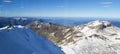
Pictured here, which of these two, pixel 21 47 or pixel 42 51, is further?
pixel 42 51

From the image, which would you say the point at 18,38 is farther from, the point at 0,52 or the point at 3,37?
the point at 0,52

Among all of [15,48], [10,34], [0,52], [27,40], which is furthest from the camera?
[27,40]

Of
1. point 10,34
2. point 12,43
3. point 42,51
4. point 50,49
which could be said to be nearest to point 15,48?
point 12,43

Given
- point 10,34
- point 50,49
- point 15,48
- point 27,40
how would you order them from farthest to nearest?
point 50,49
point 27,40
point 10,34
point 15,48

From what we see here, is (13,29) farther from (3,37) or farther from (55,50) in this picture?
(55,50)

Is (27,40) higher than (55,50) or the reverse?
higher

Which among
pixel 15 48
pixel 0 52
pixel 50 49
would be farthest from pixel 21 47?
pixel 50 49
